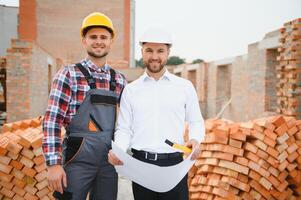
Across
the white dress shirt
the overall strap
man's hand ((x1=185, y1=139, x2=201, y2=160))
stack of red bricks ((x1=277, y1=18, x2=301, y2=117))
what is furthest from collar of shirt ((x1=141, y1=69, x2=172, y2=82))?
stack of red bricks ((x1=277, y1=18, x2=301, y2=117))

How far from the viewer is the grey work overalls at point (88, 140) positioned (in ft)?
8.11

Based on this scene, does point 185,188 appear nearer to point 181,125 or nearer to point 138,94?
point 181,125

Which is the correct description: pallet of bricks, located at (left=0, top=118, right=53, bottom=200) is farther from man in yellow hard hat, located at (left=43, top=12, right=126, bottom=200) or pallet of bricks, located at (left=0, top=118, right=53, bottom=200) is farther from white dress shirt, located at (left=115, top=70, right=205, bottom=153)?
white dress shirt, located at (left=115, top=70, right=205, bottom=153)

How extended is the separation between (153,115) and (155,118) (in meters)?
0.03

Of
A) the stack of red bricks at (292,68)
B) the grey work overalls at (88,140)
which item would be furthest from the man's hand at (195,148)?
the stack of red bricks at (292,68)

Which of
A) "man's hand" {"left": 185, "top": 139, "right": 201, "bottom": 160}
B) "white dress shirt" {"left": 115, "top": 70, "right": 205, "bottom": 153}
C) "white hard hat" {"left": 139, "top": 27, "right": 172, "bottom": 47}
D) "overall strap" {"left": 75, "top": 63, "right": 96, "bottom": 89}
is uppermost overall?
"white hard hat" {"left": 139, "top": 27, "right": 172, "bottom": 47}

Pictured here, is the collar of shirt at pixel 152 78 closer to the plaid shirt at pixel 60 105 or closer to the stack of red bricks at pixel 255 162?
the plaid shirt at pixel 60 105

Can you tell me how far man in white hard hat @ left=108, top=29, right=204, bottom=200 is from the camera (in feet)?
8.04

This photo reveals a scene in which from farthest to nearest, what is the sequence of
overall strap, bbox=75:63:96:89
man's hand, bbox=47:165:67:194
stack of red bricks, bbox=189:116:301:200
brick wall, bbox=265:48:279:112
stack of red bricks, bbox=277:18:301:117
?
brick wall, bbox=265:48:279:112
stack of red bricks, bbox=277:18:301:117
stack of red bricks, bbox=189:116:301:200
overall strap, bbox=75:63:96:89
man's hand, bbox=47:165:67:194

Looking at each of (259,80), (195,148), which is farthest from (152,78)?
(259,80)

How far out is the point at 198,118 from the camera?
259 cm

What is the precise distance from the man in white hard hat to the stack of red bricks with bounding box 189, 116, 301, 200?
1843 millimetres

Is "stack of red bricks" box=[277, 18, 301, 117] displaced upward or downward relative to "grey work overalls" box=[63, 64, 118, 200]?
upward

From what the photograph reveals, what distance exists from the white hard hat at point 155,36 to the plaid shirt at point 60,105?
Answer: 0.50 m
